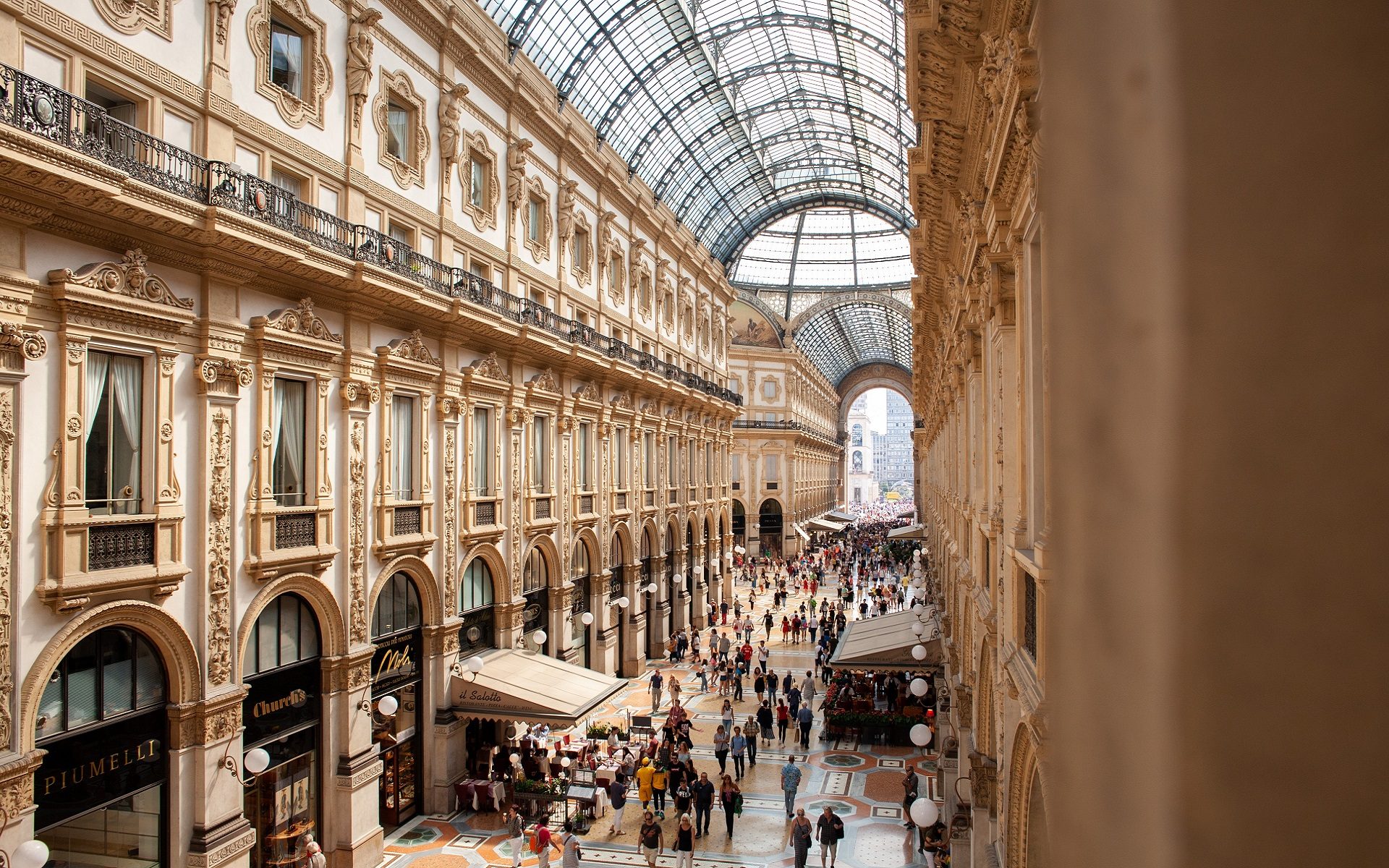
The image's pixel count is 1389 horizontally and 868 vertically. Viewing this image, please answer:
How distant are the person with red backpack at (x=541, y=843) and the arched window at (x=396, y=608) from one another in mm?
4761

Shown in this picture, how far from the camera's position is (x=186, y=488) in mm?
13516

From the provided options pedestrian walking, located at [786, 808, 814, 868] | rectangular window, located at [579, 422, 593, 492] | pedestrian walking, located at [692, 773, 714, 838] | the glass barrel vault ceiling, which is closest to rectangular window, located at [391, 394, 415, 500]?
pedestrian walking, located at [692, 773, 714, 838]

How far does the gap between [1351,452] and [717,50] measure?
138ft

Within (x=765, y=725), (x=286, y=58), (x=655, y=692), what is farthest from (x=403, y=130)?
(x=765, y=725)

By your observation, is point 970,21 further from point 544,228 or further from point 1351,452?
point 544,228

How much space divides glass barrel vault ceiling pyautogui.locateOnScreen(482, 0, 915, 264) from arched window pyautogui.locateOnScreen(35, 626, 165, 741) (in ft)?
61.6

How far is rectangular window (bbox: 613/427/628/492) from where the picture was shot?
31656 mm

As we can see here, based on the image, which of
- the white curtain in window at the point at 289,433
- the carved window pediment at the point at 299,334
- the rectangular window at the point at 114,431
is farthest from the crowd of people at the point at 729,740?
the carved window pediment at the point at 299,334

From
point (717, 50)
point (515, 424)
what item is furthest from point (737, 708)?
point (717, 50)

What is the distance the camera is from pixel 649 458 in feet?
118

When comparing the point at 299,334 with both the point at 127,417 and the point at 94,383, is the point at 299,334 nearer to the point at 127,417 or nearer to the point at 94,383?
the point at 127,417

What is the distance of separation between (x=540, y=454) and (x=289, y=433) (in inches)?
396

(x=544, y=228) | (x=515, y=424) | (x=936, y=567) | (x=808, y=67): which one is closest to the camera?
(x=515, y=424)

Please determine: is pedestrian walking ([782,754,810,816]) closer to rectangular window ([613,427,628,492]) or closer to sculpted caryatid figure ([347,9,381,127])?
rectangular window ([613,427,628,492])
